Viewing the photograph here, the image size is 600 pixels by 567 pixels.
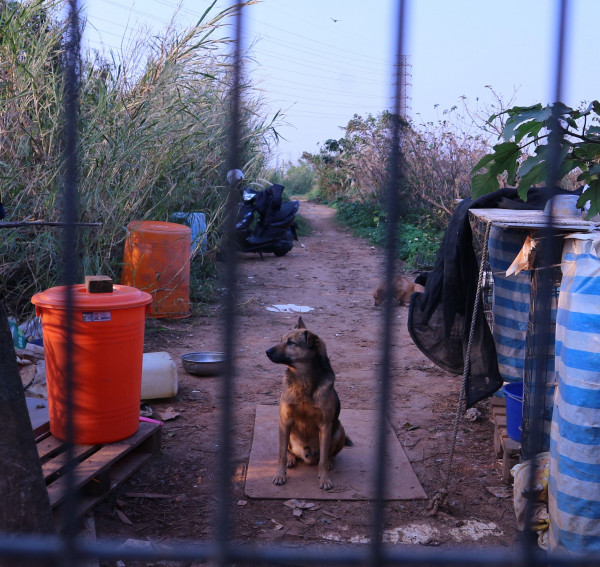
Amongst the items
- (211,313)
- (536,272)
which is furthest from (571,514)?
(211,313)

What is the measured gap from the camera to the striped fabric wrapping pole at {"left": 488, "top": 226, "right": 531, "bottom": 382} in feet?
15.9

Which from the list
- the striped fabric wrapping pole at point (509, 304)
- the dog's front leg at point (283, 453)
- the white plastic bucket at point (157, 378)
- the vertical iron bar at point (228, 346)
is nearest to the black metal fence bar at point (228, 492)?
the vertical iron bar at point (228, 346)

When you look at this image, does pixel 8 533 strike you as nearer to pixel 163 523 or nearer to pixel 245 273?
pixel 163 523

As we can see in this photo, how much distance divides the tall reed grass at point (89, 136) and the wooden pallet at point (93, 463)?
270cm

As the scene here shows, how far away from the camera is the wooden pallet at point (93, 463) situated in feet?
11.0

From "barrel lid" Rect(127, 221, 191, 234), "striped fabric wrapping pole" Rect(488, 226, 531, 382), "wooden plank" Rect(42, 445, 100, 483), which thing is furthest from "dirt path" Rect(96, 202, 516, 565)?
"barrel lid" Rect(127, 221, 191, 234)

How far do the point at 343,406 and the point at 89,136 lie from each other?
3674 mm

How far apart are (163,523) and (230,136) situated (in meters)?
2.80

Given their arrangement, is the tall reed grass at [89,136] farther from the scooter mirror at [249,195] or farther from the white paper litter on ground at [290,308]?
the scooter mirror at [249,195]

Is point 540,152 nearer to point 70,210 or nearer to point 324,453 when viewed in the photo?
point 70,210

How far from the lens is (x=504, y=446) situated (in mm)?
4086

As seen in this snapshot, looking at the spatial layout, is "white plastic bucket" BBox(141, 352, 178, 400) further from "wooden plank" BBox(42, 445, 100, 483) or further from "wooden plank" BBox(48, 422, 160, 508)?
"wooden plank" BBox(42, 445, 100, 483)

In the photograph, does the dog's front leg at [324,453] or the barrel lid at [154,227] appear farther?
the barrel lid at [154,227]

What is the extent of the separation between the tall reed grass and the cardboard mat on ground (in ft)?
8.78
